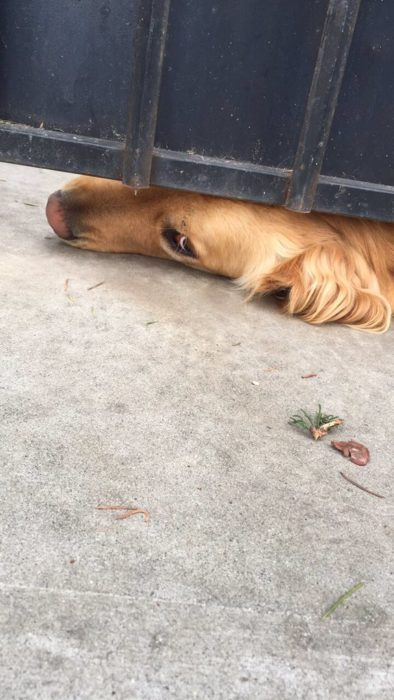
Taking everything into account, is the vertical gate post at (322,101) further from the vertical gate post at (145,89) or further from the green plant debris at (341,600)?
the green plant debris at (341,600)

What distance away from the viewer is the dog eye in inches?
107

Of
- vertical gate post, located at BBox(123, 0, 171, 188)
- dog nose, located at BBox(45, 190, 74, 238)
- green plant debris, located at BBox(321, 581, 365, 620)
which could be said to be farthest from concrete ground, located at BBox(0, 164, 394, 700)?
vertical gate post, located at BBox(123, 0, 171, 188)

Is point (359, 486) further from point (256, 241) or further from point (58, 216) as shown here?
point (58, 216)

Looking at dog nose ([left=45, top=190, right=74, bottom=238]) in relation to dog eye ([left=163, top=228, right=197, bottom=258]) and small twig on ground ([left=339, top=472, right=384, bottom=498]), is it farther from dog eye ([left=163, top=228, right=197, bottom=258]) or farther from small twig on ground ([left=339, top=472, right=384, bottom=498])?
small twig on ground ([left=339, top=472, right=384, bottom=498])

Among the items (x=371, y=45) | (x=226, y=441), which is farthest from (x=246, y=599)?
(x=371, y=45)

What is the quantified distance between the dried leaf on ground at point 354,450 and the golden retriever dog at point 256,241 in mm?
841

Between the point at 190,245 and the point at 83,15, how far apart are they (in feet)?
3.02

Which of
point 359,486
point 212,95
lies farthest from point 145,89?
point 359,486

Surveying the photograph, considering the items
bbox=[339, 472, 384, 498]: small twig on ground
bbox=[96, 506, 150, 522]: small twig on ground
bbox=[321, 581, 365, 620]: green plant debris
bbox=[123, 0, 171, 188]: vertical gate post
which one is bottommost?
bbox=[339, 472, 384, 498]: small twig on ground

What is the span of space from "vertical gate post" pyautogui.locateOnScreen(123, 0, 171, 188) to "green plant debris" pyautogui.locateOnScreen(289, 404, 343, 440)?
1.06 m

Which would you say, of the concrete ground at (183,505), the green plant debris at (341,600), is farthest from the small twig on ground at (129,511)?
the green plant debris at (341,600)

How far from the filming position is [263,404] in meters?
1.92

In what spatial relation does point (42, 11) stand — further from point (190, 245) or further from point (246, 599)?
point (246, 599)

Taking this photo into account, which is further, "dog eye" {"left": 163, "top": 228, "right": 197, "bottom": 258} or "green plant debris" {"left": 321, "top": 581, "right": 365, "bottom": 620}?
"dog eye" {"left": 163, "top": 228, "right": 197, "bottom": 258}
